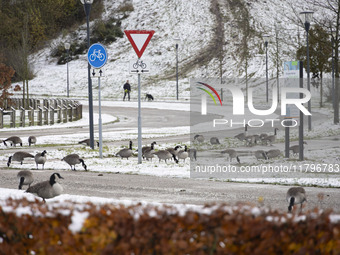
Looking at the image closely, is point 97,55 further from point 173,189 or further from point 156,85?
point 156,85

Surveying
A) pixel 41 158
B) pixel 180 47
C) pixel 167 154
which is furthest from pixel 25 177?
pixel 180 47

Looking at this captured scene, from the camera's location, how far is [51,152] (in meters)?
18.1

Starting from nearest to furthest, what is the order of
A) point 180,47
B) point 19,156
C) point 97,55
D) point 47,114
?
point 19,156 → point 97,55 → point 47,114 → point 180,47

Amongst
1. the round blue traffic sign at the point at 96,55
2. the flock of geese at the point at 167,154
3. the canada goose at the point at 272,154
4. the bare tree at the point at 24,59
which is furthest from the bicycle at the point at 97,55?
the bare tree at the point at 24,59

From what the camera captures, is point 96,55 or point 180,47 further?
point 180,47

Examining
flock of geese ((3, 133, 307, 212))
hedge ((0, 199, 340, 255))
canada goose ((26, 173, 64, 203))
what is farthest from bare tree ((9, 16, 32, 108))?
Answer: hedge ((0, 199, 340, 255))

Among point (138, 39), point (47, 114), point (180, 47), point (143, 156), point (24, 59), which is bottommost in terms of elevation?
point (143, 156)

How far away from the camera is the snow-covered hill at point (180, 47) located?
67.2 meters

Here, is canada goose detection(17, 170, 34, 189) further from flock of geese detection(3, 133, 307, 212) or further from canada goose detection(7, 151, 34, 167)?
canada goose detection(7, 151, 34, 167)

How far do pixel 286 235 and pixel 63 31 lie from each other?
277 ft

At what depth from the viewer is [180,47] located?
7769 centimetres

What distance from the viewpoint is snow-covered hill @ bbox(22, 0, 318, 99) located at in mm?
67250

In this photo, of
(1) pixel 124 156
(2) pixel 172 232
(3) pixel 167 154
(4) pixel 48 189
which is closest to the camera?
(2) pixel 172 232

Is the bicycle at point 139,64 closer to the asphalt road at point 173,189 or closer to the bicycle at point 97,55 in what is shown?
the bicycle at point 97,55
